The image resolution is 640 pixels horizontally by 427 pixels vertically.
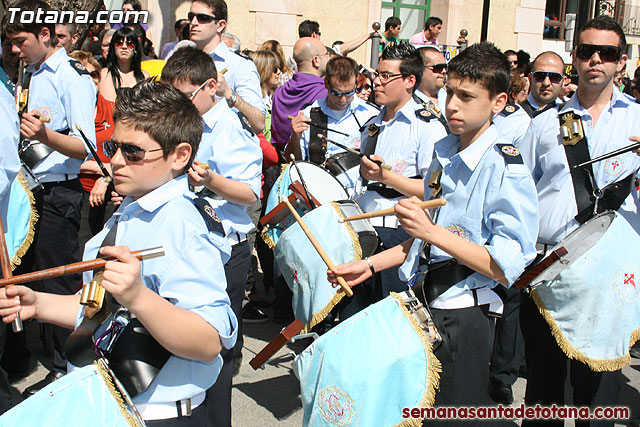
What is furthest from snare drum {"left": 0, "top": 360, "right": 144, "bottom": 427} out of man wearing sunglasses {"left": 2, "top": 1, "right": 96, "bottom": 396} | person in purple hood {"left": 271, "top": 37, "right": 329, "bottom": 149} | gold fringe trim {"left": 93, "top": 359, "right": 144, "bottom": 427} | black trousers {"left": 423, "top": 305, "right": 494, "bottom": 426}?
person in purple hood {"left": 271, "top": 37, "right": 329, "bottom": 149}

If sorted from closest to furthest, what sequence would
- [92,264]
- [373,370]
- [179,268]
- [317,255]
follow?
[92,264]
[179,268]
[373,370]
[317,255]

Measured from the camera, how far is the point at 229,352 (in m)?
3.07

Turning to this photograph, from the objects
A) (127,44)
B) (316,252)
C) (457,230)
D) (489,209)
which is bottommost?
(316,252)

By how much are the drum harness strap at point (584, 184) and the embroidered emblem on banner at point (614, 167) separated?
5cm

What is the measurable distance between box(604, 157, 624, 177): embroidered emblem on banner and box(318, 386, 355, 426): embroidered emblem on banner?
1.86 metres

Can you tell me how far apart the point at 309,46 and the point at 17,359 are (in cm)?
366

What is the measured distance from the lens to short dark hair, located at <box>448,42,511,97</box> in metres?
2.71

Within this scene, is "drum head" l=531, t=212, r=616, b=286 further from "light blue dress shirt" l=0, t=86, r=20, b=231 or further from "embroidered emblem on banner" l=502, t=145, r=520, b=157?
"light blue dress shirt" l=0, t=86, r=20, b=231

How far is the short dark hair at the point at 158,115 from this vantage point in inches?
85.7

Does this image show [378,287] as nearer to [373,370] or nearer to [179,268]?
[373,370]

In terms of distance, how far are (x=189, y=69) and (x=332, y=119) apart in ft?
6.57

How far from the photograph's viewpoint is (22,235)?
375 cm

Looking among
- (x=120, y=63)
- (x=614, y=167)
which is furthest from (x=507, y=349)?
(x=120, y=63)

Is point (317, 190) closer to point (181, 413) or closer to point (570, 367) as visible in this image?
→ point (570, 367)
